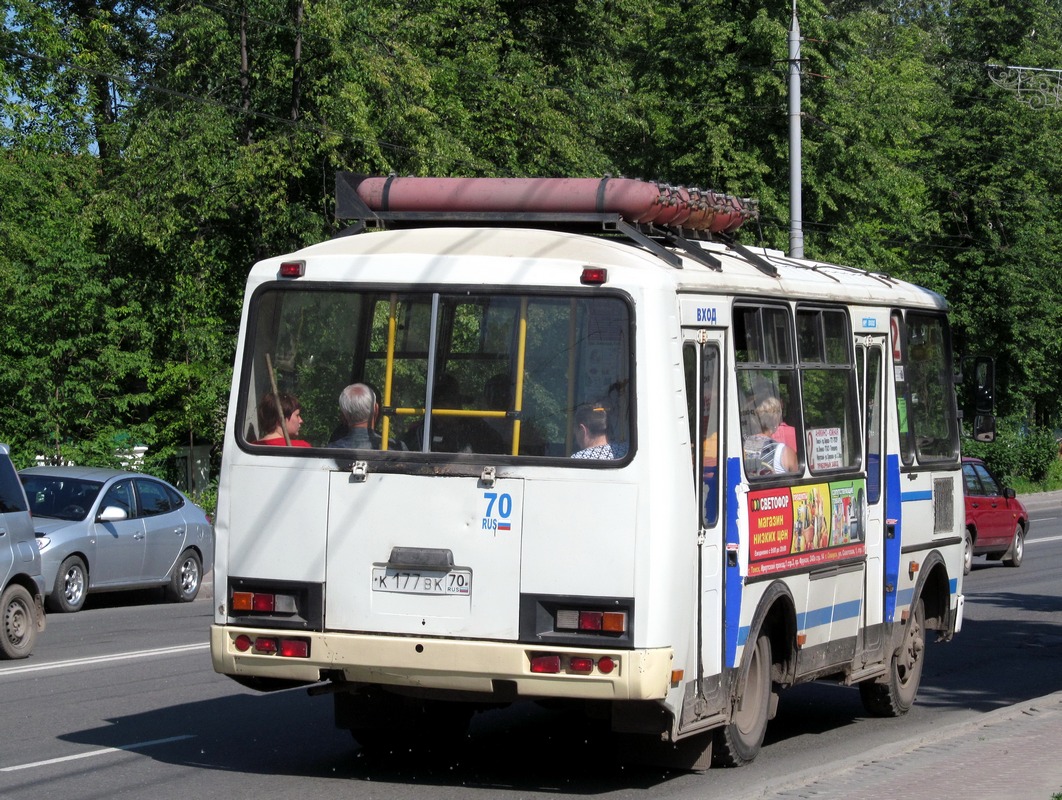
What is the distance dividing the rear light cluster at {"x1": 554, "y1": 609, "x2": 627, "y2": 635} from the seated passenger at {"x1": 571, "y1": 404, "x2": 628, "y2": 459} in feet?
2.49

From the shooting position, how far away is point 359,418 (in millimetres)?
8180

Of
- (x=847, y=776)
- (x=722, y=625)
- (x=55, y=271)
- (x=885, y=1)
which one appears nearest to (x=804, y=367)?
(x=722, y=625)

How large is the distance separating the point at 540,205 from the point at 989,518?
→ 58.7 feet

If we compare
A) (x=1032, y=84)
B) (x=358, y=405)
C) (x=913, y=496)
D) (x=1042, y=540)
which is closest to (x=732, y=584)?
(x=358, y=405)

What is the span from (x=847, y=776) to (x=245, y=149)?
22583mm

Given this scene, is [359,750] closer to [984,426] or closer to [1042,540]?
[984,426]

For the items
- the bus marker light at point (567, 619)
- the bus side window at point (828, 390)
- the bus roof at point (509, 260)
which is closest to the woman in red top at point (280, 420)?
the bus roof at point (509, 260)

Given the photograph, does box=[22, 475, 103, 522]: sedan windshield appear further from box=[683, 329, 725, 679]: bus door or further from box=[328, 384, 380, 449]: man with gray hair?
box=[683, 329, 725, 679]: bus door

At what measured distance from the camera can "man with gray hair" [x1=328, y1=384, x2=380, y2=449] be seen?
26.7 feet

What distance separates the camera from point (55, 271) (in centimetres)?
2659

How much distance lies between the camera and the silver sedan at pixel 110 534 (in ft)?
59.7

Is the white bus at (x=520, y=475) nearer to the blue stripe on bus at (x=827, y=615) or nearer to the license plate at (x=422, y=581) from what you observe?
the license plate at (x=422, y=581)

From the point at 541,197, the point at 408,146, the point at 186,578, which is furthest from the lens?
the point at 408,146

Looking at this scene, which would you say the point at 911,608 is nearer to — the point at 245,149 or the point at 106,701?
the point at 106,701
